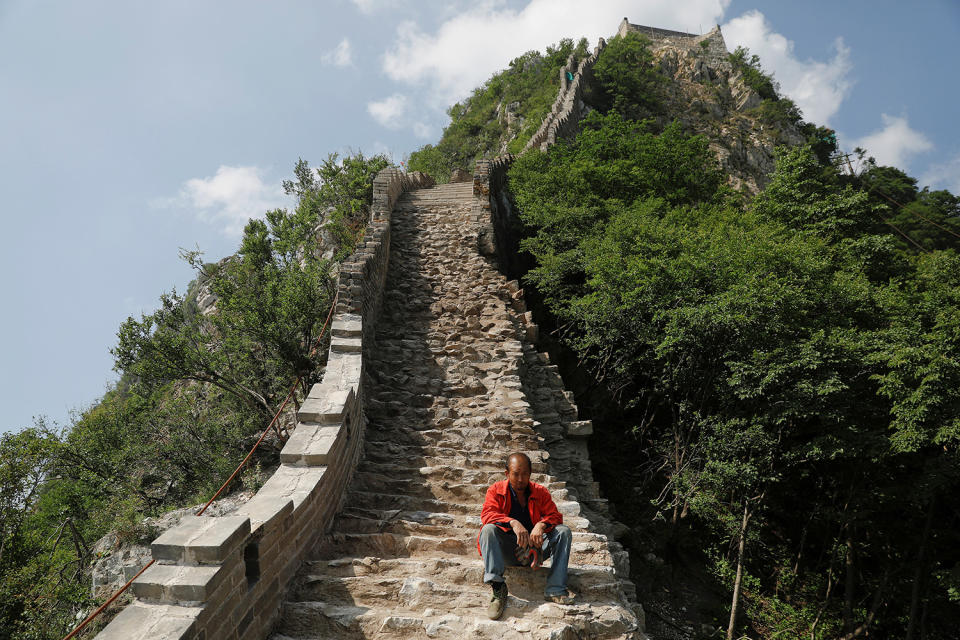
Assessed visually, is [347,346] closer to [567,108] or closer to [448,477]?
Result: [448,477]

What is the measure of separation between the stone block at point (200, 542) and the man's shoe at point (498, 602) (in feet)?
5.72

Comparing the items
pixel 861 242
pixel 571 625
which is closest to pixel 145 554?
pixel 571 625

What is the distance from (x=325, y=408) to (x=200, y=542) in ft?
7.27

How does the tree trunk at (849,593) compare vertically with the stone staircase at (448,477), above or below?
below

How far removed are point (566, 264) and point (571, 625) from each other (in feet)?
28.1

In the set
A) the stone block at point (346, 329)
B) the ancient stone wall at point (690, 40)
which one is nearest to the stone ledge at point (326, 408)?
the stone block at point (346, 329)

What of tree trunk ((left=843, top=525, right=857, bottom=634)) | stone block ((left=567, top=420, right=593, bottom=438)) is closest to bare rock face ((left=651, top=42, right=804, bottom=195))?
tree trunk ((left=843, top=525, right=857, bottom=634))

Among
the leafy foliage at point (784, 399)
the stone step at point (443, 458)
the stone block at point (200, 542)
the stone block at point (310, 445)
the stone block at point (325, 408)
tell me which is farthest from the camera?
the leafy foliage at point (784, 399)

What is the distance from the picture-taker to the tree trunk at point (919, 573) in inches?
308

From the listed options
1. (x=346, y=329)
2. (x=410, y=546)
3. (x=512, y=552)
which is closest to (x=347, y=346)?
(x=346, y=329)

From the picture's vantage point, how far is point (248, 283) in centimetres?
1202

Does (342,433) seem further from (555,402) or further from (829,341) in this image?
(829,341)

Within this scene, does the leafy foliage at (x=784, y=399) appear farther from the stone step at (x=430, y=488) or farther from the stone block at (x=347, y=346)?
the stone block at (x=347, y=346)

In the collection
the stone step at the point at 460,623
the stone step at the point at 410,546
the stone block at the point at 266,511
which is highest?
the stone block at the point at 266,511
